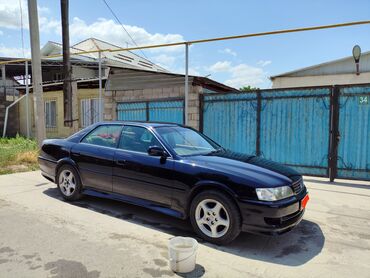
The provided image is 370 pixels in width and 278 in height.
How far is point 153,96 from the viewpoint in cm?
1069

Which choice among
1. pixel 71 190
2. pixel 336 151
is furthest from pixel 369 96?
pixel 71 190

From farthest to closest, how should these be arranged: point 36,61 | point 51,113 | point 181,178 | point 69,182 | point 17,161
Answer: point 51,113
point 17,161
point 36,61
point 69,182
point 181,178

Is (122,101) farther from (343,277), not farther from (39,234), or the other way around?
(343,277)

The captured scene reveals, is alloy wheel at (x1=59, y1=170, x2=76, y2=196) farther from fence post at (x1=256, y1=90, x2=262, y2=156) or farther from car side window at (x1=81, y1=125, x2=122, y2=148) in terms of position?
fence post at (x1=256, y1=90, x2=262, y2=156)

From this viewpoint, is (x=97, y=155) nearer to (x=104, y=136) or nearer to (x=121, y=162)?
(x=104, y=136)

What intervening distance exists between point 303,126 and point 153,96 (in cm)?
509

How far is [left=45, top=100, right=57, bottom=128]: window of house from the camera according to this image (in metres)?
17.1

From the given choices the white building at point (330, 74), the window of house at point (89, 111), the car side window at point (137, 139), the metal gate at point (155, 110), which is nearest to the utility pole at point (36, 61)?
the metal gate at point (155, 110)

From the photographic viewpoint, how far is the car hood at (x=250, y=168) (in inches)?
146

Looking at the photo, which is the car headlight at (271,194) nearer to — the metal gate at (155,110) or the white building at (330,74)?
the metal gate at (155,110)

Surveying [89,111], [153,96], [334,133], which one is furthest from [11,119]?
[334,133]

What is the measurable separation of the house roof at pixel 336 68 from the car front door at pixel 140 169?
15.7 meters

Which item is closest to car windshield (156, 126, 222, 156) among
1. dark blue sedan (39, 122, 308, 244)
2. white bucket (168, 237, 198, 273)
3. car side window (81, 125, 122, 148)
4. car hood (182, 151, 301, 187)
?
dark blue sedan (39, 122, 308, 244)

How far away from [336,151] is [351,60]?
12.1 m
